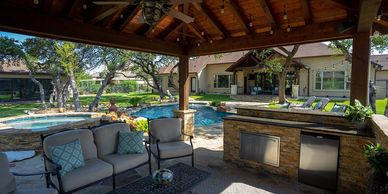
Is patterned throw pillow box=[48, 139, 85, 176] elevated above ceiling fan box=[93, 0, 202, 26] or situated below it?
below

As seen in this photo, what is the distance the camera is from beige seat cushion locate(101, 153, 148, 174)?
12.1ft

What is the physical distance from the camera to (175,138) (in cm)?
507

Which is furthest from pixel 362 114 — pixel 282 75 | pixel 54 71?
pixel 54 71

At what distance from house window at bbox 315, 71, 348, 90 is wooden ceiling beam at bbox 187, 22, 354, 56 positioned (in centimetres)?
1475

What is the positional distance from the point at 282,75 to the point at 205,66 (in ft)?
36.1

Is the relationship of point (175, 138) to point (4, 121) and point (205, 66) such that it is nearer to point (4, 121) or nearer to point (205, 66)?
point (4, 121)

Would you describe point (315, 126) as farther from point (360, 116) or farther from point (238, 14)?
point (238, 14)

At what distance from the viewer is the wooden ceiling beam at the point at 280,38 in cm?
449

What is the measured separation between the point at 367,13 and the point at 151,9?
10.1 feet

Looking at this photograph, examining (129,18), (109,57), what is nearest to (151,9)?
(129,18)

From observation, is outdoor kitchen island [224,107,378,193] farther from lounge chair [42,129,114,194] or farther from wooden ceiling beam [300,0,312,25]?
lounge chair [42,129,114,194]

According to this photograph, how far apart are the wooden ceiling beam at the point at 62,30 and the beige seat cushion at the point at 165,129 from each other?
83.0 inches

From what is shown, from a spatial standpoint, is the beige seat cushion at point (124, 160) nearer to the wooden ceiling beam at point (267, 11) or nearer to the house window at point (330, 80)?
the wooden ceiling beam at point (267, 11)

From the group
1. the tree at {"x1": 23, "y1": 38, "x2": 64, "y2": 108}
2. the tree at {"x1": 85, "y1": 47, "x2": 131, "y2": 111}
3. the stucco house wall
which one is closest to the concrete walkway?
the tree at {"x1": 85, "y1": 47, "x2": 131, "y2": 111}
